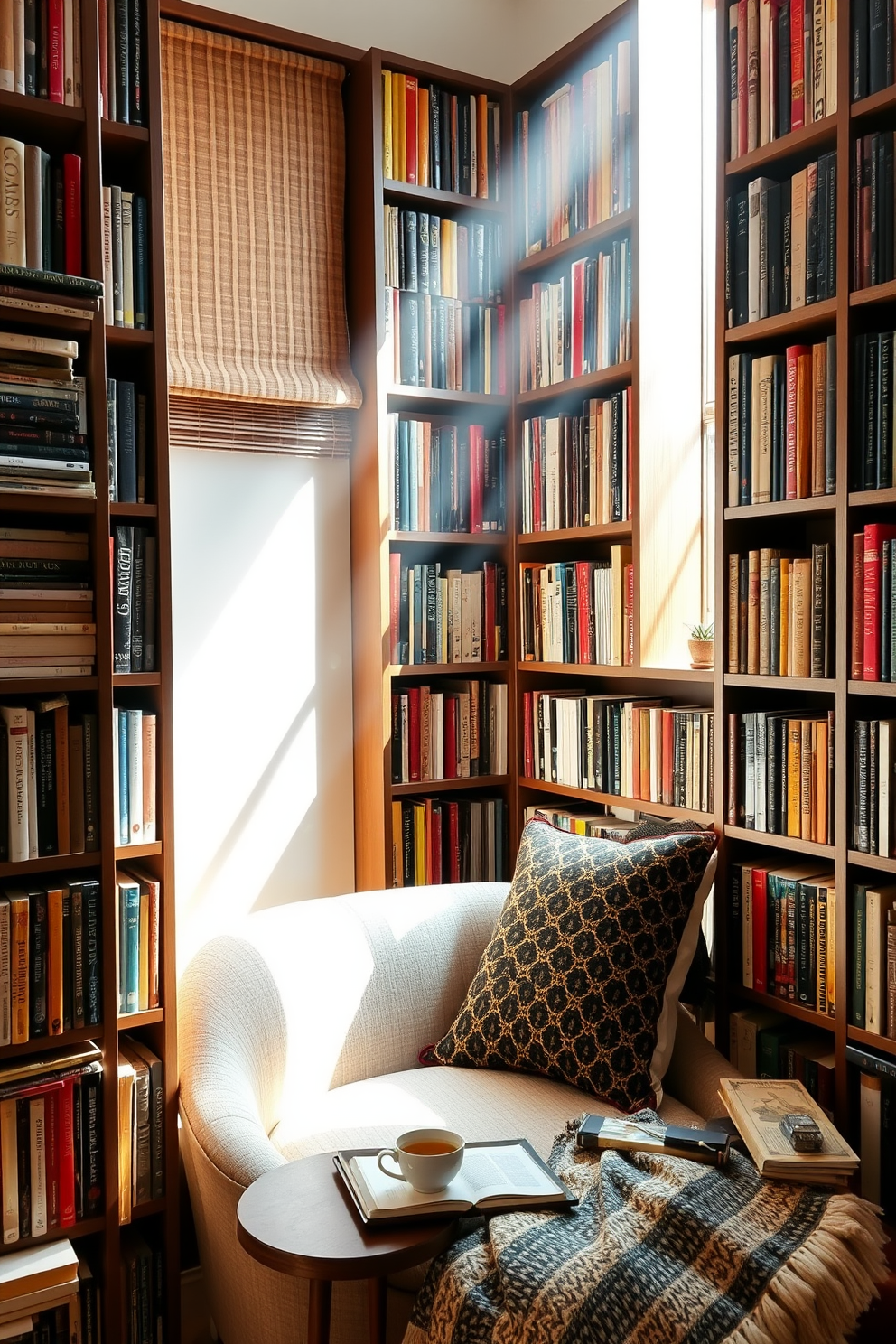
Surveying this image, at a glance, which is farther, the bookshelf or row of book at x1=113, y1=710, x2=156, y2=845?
row of book at x1=113, y1=710, x2=156, y2=845

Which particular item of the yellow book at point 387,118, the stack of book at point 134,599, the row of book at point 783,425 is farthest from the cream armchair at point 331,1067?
the yellow book at point 387,118

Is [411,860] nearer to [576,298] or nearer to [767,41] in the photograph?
[576,298]

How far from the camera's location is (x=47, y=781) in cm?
173

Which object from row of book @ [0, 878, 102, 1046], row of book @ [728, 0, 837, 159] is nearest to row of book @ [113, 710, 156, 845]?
row of book @ [0, 878, 102, 1046]

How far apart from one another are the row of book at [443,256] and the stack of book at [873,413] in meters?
1.13

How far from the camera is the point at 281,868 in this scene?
2529mm

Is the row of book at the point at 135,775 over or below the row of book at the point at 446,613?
below

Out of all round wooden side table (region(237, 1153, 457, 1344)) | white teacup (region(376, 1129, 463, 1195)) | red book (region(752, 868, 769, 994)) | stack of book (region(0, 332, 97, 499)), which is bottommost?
round wooden side table (region(237, 1153, 457, 1344))

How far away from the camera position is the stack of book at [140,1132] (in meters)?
1.86

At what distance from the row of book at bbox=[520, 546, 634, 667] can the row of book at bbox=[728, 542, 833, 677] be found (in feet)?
1.07

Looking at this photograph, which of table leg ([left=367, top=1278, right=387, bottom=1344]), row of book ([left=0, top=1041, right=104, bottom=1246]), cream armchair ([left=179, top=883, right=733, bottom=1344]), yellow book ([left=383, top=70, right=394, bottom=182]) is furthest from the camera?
yellow book ([left=383, top=70, right=394, bottom=182])

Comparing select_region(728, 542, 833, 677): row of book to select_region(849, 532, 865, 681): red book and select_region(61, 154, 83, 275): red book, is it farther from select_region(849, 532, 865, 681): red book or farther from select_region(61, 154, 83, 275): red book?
select_region(61, 154, 83, 275): red book

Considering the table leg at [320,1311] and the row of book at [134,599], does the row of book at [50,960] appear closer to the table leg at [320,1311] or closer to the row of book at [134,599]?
the row of book at [134,599]

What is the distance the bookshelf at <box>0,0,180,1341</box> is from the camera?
1.74m
